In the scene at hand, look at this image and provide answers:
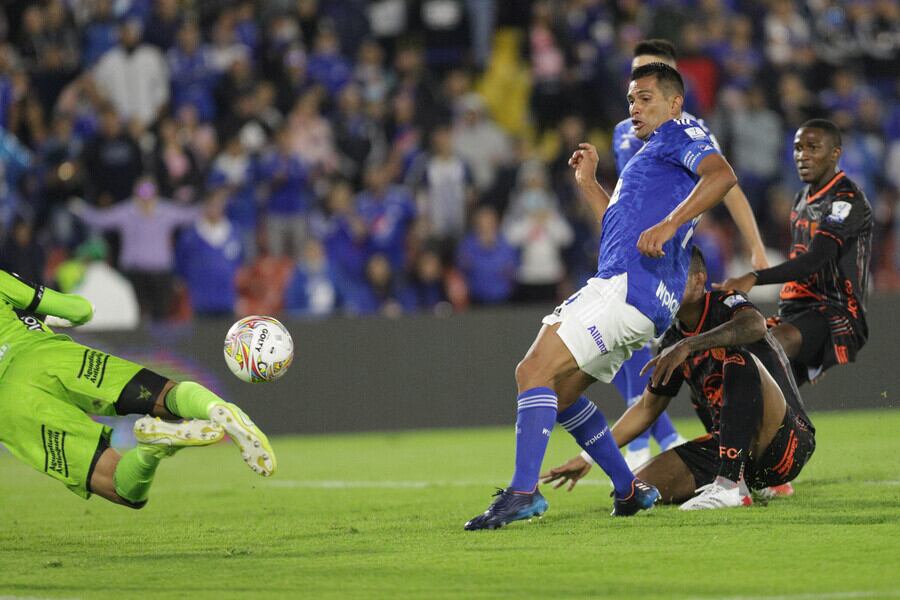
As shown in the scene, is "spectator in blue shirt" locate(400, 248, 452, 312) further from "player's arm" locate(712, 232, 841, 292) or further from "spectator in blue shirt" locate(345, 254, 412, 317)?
"player's arm" locate(712, 232, 841, 292)

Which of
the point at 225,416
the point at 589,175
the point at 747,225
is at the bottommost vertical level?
the point at 225,416

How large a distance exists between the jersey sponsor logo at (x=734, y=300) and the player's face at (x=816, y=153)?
174 centimetres

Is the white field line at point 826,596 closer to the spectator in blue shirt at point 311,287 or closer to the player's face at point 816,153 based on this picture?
the player's face at point 816,153

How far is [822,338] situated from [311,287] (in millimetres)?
7761

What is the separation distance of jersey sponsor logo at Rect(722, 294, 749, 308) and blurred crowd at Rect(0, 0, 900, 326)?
8.47 metres

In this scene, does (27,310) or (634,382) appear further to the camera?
(634,382)

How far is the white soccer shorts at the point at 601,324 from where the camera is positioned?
673 centimetres

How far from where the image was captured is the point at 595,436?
23.3ft

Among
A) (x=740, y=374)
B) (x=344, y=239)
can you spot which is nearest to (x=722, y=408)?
(x=740, y=374)

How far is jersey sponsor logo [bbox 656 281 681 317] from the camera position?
6.83 metres

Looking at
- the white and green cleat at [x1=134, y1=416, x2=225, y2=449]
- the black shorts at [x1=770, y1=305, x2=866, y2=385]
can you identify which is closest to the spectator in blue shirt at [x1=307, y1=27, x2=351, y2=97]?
the black shorts at [x1=770, y1=305, x2=866, y2=385]

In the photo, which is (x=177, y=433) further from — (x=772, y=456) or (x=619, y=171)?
(x=619, y=171)

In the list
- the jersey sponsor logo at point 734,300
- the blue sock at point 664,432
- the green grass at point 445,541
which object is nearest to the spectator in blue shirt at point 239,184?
the green grass at point 445,541

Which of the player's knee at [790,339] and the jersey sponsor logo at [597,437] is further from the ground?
the player's knee at [790,339]
